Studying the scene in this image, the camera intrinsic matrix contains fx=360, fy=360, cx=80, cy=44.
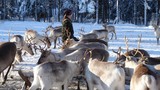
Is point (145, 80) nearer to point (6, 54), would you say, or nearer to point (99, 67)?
point (99, 67)

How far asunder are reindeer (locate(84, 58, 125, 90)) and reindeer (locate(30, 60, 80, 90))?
1.34 ft

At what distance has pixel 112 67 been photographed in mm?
6211

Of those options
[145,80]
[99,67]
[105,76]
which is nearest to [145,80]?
[145,80]

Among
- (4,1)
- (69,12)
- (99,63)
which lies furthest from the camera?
(4,1)

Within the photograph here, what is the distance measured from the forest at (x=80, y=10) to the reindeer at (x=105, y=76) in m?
40.0

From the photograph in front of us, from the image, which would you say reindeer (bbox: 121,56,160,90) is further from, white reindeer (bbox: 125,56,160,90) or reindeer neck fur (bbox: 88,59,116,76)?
reindeer neck fur (bbox: 88,59,116,76)

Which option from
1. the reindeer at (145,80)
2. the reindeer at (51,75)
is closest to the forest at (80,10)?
the reindeer at (51,75)

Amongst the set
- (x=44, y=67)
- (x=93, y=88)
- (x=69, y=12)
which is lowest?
(x=93, y=88)

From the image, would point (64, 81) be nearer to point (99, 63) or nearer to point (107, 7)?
point (99, 63)

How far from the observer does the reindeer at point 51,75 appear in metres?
6.42

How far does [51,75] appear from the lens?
646 cm

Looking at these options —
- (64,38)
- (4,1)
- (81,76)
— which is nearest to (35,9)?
(4,1)

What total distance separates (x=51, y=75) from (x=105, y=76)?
3.19 feet

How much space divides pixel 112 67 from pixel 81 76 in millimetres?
1430
